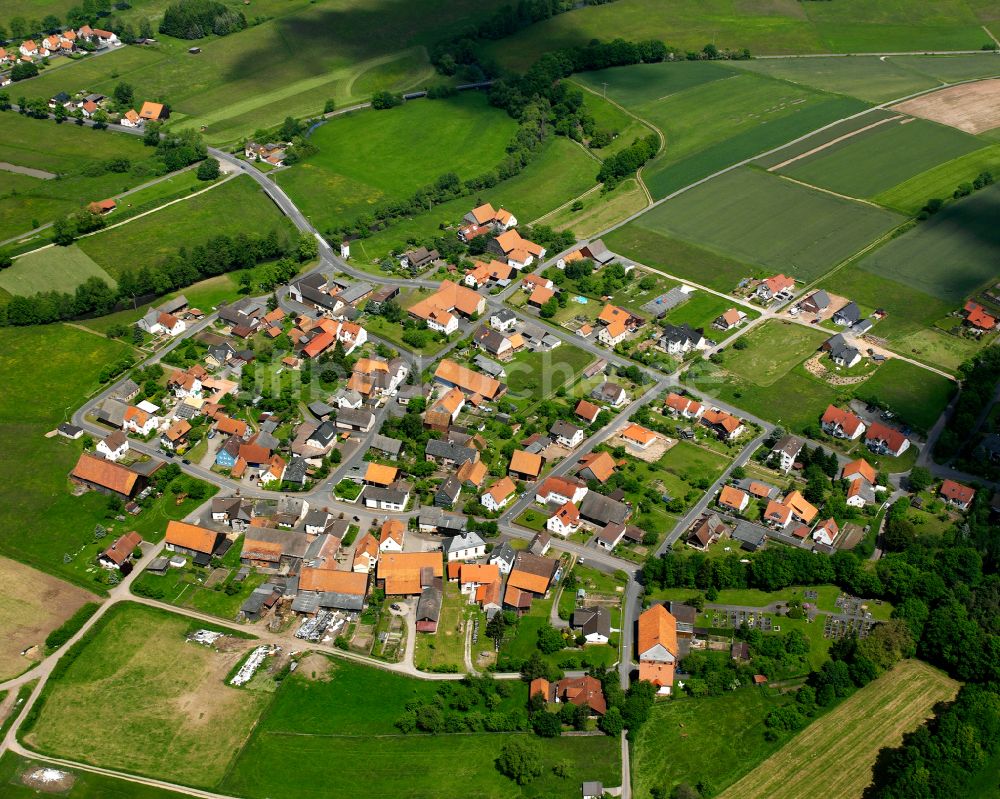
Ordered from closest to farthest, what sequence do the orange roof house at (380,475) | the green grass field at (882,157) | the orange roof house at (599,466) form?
the orange roof house at (380,475) → the orange roof house at (599,466) → the green grass field at (882,157)

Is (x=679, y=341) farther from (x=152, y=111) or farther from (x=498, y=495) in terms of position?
(x=152, y=111)

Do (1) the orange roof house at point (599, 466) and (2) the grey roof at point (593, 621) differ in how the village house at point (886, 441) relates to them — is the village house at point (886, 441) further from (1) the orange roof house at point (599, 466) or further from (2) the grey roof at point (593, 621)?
(2) the grey roof at point (593, 621)

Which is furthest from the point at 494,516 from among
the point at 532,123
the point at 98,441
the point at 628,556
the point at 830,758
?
the point at 532,123

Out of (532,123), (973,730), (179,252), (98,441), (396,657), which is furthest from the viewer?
(532,123)

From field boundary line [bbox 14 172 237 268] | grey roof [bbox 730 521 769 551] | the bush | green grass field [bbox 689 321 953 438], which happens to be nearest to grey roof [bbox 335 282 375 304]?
field boundary line [bbox 14 172 237 268]

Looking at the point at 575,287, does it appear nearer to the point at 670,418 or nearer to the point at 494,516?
the point at 670,418

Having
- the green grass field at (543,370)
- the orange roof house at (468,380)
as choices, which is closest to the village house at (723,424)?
the green grass field at (543,370)
